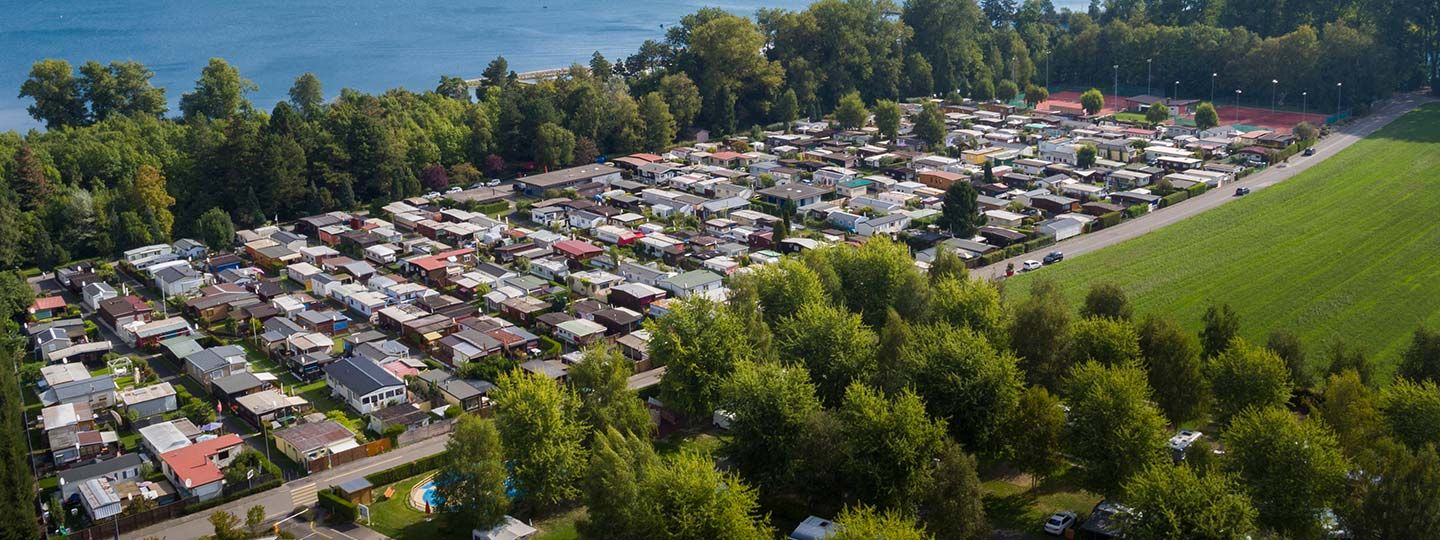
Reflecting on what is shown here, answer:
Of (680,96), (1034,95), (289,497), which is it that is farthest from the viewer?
(1034,95)

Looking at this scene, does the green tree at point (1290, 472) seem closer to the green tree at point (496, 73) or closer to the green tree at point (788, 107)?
the green tree at point (788, 107)

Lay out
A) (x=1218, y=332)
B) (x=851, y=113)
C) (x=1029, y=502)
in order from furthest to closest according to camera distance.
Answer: (x=851, y=113), (x=1218, y=332), (x=1029, y=502)

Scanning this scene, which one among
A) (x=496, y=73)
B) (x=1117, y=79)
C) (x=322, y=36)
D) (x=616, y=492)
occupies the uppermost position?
(x=322, y=36)

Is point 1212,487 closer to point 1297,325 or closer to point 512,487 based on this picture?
point 512,487

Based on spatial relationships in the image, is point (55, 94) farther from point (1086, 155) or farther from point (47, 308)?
point (1086, 155)

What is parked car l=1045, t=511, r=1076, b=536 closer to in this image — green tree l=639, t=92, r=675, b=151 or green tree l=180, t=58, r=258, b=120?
green tree l=639, t=92, r=675, b=151

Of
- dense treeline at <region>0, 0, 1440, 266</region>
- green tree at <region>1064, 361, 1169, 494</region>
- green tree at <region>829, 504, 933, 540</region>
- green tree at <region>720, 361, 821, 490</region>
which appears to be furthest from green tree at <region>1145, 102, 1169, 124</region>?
green tree at <region>829, 504, 933, 540</region>

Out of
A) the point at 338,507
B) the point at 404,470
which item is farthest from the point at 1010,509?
the point at 338,507
